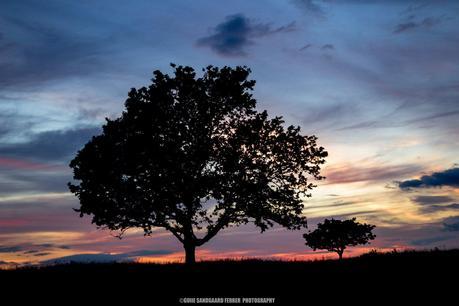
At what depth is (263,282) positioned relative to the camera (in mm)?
21391

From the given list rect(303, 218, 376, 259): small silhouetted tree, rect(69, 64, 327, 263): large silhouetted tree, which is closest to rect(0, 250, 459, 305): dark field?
rect(69, 64, 327, 263): large silhouetted tree

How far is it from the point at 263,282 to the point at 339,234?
59.0m

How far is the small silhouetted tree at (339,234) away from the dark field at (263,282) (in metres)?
50.7

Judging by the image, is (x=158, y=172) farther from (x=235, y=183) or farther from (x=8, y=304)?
(x=8, y=304)

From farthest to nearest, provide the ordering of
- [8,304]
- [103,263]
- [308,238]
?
[308,238] → [103,263] → [8,304]

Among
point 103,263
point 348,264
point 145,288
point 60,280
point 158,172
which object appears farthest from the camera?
point 158,172

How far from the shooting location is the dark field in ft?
59.1

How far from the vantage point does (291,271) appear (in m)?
24.6

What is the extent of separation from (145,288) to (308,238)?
62657 millimetres

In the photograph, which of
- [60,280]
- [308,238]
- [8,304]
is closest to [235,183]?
[60,280]

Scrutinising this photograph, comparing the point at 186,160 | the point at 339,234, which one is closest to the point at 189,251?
the point at 186,160

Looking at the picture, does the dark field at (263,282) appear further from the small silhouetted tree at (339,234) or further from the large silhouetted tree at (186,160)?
the small silhouetted tree at (339,234)

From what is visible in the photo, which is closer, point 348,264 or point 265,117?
point 348,264

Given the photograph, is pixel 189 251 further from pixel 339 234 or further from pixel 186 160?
pixel 339 234
